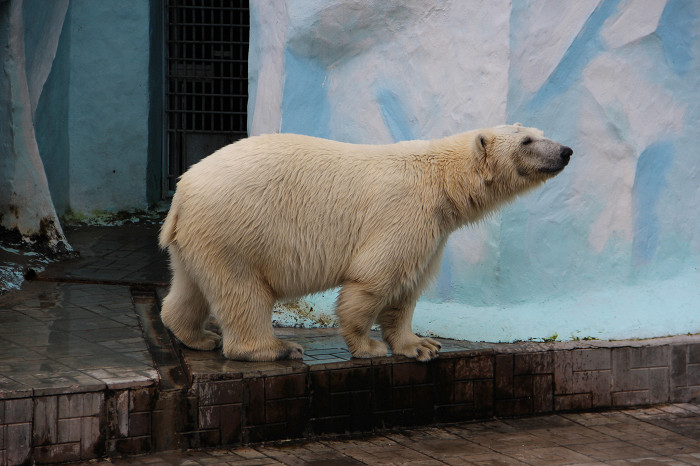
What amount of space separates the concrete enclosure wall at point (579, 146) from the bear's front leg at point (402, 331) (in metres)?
0.76

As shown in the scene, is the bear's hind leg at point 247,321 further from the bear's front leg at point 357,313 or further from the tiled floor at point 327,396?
the bear's front leg at point 357,313

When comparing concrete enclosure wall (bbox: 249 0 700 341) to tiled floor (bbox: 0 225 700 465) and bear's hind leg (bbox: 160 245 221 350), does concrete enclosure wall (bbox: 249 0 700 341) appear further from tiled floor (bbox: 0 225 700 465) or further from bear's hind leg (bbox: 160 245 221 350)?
bear's hind leg (bbox: 160 245 221 350)

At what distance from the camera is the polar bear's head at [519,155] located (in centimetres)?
455

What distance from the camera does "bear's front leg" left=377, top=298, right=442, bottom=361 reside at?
475 centimetres

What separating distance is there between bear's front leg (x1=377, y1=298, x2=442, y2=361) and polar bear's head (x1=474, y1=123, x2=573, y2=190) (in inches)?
33.6

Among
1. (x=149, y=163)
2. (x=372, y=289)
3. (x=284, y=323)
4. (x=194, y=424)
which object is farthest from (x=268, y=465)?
(x=149, y=163)

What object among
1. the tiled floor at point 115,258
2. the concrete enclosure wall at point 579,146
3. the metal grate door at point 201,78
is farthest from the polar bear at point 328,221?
the metal grate door at point 201,78

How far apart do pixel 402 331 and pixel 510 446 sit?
0.84m

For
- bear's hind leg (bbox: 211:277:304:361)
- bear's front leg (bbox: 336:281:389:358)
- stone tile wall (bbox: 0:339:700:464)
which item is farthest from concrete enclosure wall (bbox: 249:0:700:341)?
bear's hind leg (bbox: 211:277:304:361)

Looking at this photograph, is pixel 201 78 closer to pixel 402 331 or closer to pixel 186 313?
pixel 186 313

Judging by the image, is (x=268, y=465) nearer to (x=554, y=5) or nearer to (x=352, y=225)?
(x=352, y=225)

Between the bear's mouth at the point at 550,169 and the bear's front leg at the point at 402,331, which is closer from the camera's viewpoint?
the bear's mouth at the point at 550,169

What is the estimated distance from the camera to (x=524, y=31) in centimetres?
573

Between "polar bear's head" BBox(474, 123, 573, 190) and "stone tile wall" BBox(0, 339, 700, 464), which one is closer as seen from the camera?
"stone tile wall" BBox(0, 339, 700, 464)
